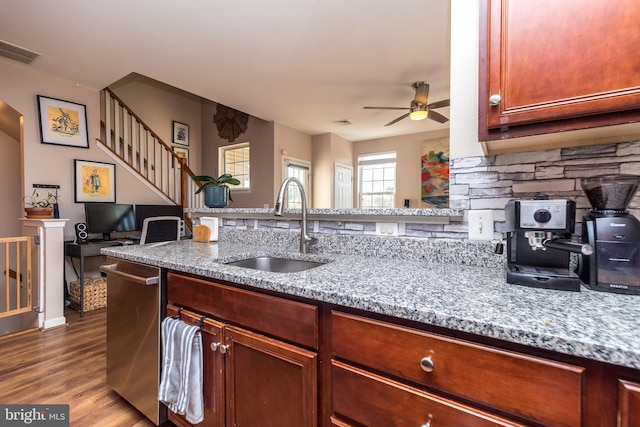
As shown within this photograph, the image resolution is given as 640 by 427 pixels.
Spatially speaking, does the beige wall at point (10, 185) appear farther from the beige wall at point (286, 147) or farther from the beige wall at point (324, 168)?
the beige wall at point (324, 168)

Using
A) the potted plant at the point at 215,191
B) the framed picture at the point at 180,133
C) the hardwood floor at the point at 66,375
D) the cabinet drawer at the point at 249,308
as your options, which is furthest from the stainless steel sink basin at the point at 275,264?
the framed picture at the point at 180,133

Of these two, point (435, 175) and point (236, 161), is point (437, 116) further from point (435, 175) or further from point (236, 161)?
point (236, 161)

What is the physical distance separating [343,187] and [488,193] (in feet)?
18.2

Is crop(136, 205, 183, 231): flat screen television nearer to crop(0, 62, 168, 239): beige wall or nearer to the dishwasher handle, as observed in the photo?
crop(0, 62, 168, 239): beige wall

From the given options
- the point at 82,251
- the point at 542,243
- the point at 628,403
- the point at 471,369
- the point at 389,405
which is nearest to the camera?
the point at 628,403

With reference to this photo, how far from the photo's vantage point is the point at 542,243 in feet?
2.94

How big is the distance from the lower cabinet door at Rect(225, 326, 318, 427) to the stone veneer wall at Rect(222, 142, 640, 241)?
2.42ft

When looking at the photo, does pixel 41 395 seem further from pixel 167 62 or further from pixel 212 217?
pixel 167 62

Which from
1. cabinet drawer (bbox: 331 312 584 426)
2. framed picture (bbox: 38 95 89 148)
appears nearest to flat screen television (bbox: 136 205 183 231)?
framed picture (bbox: 38 95 89 148)

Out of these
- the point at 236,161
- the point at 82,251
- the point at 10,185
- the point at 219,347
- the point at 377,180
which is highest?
the point at 236,161

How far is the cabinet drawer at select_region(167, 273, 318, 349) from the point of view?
0.92 meters

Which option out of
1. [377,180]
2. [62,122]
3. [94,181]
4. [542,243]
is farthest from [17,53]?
[377,180]

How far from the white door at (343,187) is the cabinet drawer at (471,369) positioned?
5.66 metres

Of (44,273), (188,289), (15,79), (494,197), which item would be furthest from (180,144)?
(494,197)
